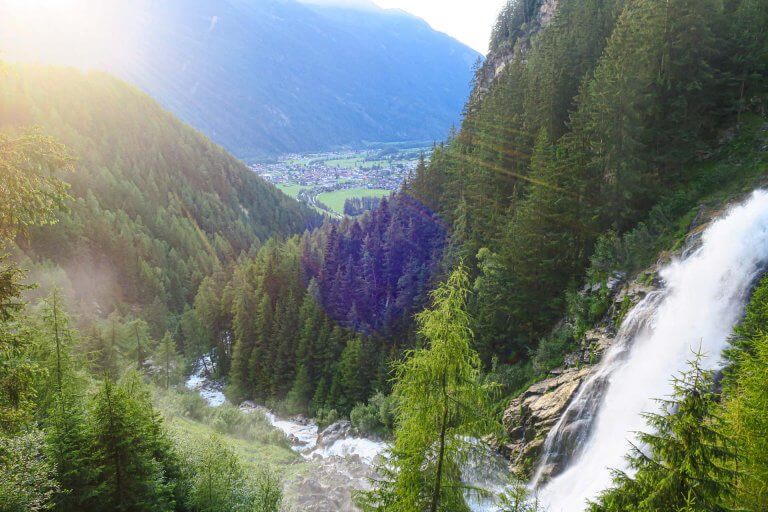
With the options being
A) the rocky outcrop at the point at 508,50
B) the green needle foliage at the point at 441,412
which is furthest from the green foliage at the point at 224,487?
the rocky outcrop at the point at 508,50

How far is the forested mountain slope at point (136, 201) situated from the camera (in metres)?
85.2

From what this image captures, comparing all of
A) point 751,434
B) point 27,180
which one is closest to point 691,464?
point 751,434

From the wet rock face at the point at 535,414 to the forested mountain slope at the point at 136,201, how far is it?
6999 cm

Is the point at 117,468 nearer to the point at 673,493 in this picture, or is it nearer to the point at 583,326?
the point at 673,493

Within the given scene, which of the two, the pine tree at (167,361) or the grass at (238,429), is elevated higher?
the grass at (238,429)

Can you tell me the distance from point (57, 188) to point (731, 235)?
28665 mm

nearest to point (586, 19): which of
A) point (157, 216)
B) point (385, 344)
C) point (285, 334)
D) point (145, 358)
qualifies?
point (385, 344)

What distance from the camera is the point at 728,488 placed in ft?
31.1

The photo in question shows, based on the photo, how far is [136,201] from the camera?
365 ft

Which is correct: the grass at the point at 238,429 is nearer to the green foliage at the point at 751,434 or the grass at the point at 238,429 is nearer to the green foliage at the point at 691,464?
the green foliage at the point at 691,464

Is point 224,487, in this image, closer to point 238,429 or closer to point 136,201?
point 238,429

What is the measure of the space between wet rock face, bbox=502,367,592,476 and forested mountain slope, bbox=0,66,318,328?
6999 cm

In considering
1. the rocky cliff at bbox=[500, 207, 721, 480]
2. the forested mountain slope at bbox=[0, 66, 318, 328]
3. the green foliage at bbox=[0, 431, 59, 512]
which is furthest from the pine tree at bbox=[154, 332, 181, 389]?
the green foliage at bbox=[0, 431, 59, 512]

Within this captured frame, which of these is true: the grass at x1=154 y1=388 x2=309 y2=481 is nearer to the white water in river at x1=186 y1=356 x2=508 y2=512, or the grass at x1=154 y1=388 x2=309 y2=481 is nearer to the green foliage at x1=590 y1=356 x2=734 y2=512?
the white water in river at x1=186 y1=356 x2=508 y2=512
